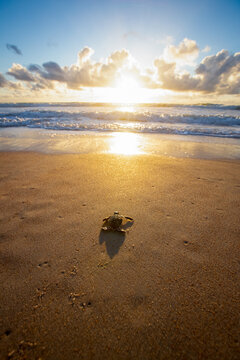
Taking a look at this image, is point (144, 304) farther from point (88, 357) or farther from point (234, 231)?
point (234, 231)

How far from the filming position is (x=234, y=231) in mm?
2070

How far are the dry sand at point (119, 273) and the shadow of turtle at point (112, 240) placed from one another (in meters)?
0.01

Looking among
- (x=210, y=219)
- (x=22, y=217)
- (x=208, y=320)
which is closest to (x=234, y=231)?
(x=210, y=219)

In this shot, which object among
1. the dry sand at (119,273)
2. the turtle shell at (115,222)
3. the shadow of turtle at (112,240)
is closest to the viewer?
the dry sand at (119,273)

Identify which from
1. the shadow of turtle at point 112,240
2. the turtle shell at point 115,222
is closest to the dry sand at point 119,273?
the shadow of turtle at point 112,240

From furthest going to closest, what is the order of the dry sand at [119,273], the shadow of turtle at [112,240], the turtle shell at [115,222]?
1. the turtle shell at [115,222]
2. the shadow of turtle at [112,240]
3. the dry sand at [119,273]

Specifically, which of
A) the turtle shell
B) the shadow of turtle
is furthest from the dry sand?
the turtle shell

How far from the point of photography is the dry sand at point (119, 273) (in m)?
1.14

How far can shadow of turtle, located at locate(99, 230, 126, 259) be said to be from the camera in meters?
1.79

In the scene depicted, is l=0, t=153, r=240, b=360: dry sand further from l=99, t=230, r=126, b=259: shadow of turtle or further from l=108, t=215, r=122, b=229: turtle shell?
l=108, t=215, r=122, b=229: turtle shell

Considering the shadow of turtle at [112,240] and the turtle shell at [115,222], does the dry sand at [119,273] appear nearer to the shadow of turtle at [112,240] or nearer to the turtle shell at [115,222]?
the shadow of turtle at [112,240]

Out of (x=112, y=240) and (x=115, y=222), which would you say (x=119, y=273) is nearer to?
(x=112, y=240)

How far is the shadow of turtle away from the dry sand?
1cm

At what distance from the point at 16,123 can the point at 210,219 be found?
12344 mm
